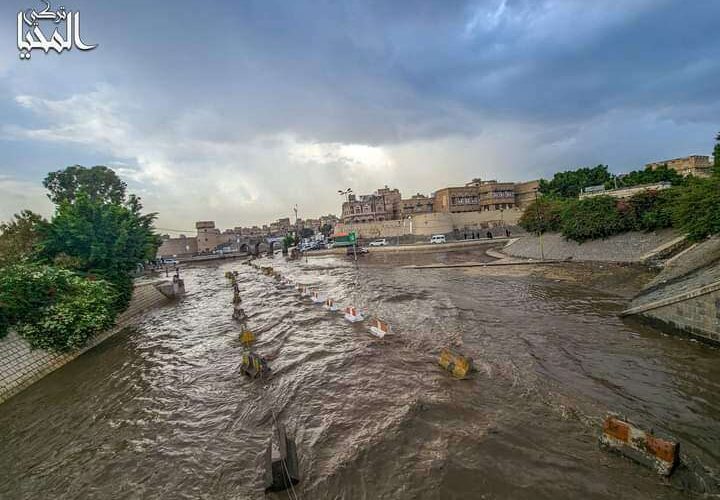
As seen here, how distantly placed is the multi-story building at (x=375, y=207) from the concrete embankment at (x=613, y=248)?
48.5 meters

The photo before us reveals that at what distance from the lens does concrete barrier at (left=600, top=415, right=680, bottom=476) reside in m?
3.92

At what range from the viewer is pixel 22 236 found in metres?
14.4

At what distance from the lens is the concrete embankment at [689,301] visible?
26.1 ft

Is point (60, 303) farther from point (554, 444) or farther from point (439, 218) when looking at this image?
point (439, 218)

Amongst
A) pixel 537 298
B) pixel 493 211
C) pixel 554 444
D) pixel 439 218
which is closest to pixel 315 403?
pixel 554 444

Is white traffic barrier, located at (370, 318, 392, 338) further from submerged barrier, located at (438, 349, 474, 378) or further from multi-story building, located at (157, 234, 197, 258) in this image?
multi-story building, located at (157, 234, 197, 258)

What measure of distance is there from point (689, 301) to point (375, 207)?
71808mm

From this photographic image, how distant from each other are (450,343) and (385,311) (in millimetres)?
5143

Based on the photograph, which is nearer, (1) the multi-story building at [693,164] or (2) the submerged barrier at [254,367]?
(2) the submerged barrier at [254,367]

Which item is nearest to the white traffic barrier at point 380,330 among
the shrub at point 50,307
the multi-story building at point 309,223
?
the shrub at point 50,307

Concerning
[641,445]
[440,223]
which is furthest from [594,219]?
[440,223]

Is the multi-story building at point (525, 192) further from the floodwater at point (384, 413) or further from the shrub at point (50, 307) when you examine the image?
the shrub at point (50, 307)

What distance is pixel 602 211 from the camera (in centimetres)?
2534

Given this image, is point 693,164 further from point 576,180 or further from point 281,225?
point 281,225
